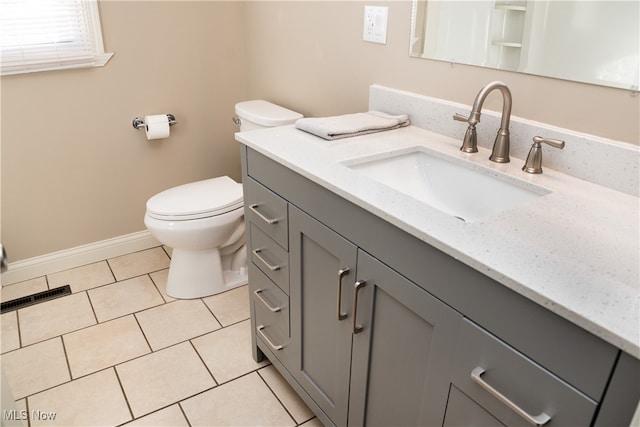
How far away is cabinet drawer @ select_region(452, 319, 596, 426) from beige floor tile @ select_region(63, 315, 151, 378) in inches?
56.2

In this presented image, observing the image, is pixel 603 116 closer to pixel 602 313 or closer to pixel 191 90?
pixel 602 313

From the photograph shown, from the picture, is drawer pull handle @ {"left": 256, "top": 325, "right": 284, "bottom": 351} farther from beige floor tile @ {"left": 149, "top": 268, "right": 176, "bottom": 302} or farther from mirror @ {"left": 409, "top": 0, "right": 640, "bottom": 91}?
Result: mirror @ {"left": 409, "top": 0, "right": 640, "bottom": 91}

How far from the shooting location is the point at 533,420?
2.81ft

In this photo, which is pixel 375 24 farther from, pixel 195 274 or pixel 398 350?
pixel 195 274

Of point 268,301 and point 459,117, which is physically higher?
point 459,117

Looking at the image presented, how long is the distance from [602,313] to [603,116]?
2.19 ft

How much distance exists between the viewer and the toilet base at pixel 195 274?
2.29m

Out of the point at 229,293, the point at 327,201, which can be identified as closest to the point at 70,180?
the point at 229,293

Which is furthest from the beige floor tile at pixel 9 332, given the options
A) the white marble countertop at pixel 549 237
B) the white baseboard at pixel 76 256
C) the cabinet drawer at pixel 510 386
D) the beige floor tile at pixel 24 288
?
the cabinet drawer at pixel 510 386

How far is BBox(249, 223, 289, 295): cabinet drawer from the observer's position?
5.18 feet

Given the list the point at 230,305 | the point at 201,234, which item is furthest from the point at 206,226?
the point at 230,305

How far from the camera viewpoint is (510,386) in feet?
2.98

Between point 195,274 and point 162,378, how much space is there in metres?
0.55

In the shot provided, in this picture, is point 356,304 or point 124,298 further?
point 124,298
